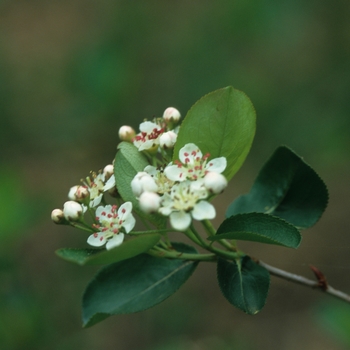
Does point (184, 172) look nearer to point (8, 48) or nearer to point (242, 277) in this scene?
point (242, 277)

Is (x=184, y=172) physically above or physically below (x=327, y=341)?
above

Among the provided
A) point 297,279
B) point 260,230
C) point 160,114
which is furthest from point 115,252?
point 160,114

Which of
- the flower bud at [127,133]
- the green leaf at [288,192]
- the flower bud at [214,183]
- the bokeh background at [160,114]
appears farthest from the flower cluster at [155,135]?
the bokeh background at [160,114]

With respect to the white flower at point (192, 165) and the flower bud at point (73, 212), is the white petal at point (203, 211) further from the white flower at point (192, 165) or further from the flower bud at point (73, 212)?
the flower bud at point (73, 212)

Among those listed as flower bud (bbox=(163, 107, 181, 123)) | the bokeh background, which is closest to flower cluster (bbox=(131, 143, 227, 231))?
flower bud (bbox=(163, 107, 181, 123))

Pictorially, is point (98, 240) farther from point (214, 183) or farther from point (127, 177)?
point (214, 183)

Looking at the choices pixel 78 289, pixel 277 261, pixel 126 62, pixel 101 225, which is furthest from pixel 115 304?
pixel 126 62
